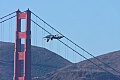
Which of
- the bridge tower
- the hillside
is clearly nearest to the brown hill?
the hillside

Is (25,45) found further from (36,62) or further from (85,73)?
(36,62)

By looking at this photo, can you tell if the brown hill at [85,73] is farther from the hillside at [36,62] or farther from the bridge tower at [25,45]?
the bridge tower at [25,45]

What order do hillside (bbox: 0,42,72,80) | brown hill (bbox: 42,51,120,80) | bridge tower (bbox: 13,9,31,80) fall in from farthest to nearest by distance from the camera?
hillside (bbox: 0,42,72,80) < brown hill (bbox: 42,51,120,80) < bridge tower (bbox: 13,9,31,80)

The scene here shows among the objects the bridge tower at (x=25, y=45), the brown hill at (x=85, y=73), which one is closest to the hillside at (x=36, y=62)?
the brown hill at (x=85, y=73)

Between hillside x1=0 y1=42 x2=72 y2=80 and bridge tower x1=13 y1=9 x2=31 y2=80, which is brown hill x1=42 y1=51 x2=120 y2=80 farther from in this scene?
bridge tower x1=13 y1=9 x2=31 y2=80

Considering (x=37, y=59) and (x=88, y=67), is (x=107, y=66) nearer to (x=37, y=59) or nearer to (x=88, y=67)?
(x=88, y=67)

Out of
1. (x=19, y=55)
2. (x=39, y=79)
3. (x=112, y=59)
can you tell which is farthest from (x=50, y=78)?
(x=19, y=55)

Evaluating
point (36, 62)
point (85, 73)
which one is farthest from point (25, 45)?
point (36, 62)

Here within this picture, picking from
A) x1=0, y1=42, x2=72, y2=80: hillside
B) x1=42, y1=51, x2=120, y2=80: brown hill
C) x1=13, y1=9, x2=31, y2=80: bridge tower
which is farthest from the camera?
x1=0, y1=42, x2=72, y2=80: hillside
